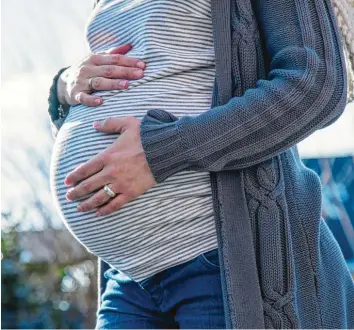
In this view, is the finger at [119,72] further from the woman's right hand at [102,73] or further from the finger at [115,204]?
the finger at [115,204]

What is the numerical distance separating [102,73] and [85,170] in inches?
10.5

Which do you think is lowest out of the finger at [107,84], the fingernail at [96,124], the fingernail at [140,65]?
the fingernail at [96,124]

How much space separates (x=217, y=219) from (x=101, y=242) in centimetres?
25

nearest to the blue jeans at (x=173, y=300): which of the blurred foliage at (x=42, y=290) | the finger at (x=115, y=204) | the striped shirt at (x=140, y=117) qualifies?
the striped shirt at (x=140, y=117)

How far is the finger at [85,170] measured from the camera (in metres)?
1.50

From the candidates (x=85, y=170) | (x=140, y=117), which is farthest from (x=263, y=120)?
(x=85, y=170)

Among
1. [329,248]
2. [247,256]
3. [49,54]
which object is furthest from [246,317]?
[49,54]

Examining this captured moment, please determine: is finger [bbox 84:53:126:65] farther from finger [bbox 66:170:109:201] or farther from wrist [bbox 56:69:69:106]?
finger [bbox 66:170:109:201]

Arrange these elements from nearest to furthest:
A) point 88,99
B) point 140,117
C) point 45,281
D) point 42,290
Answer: point 140,117 < point 88,99 < point 42,290 < point 45,281

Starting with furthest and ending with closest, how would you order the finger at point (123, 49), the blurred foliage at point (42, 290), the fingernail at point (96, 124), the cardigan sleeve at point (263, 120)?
1. the blurred foliage at point (42, 290)
2. the finger at point (123, 49)
3. the fingernail at point (96, 124)
4. the cardigan sleeve at point (263, 120)

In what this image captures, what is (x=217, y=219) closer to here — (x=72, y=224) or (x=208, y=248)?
(x=208, y=248)

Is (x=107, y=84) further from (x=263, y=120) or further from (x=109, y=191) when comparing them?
(x=263, y=120)

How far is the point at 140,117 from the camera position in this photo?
1.55 metres

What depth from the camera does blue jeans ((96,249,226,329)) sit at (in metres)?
1.47
